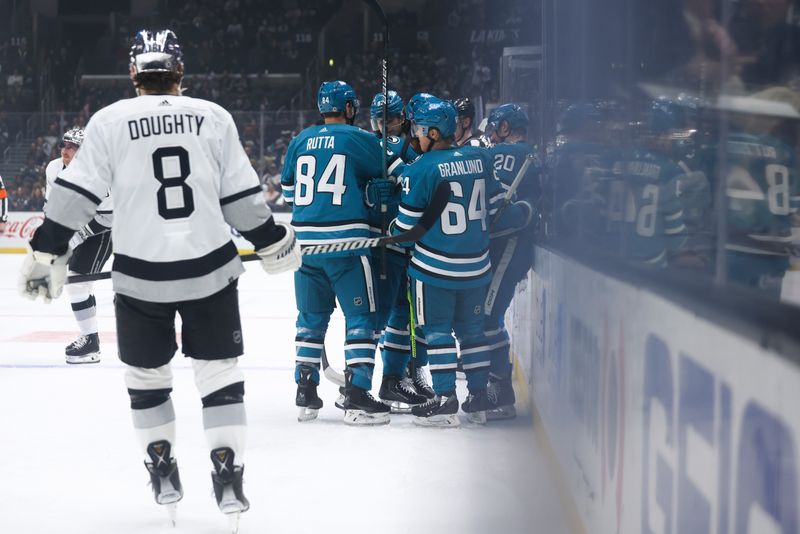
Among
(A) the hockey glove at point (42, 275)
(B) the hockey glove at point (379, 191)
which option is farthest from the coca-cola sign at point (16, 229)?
(A) the hockey glove at point (42, 275)

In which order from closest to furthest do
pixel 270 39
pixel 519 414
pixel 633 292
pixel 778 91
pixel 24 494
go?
pixel 778 91, pixel 633 292, pixel 24 494, pixel 519 414, pixel 270 39

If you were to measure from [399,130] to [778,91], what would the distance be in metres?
3.47

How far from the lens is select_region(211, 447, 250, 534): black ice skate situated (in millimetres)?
2459

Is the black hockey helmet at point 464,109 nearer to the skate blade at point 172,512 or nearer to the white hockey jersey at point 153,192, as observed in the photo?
the white hockey jersey at point 153,192

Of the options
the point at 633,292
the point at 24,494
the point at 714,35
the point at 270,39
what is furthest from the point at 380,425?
the point at 270,39

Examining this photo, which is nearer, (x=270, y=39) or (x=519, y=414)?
(x=519, y=414)

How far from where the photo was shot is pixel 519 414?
4.05 m

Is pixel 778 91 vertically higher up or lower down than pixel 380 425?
higher up

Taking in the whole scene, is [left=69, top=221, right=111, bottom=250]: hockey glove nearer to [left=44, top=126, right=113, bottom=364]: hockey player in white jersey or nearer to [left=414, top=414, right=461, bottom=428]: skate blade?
[left=44, top=126, right=113, bottom=364]: hockey player in white jersey

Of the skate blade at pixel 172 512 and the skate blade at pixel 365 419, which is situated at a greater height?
the skate blade at pixel 172 512

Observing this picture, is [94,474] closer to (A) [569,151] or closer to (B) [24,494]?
(B) [24,494]

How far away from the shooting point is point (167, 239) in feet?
7.98

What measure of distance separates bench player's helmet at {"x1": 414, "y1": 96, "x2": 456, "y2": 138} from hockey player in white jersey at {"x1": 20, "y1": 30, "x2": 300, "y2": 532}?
1154 millimetres

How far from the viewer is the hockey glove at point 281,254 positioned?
102 inches
